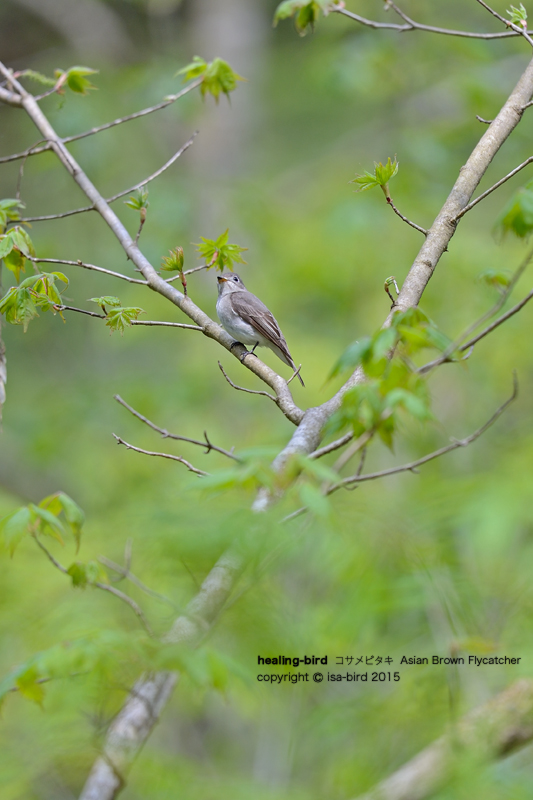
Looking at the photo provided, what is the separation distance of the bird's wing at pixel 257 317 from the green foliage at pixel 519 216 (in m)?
3.24

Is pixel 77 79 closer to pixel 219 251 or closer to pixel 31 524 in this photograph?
pixel 219 251

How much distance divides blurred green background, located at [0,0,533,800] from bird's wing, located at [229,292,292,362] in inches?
37.3

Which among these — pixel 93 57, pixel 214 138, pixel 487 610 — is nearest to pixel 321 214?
pixel 214 138

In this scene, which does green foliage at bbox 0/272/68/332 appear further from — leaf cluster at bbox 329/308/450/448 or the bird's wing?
the bird's wing

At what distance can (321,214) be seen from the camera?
27.9 ft

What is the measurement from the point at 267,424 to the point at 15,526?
4.97 meters

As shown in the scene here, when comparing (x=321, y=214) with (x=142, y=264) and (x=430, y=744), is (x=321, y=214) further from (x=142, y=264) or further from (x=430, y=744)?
(x=430, y=744)

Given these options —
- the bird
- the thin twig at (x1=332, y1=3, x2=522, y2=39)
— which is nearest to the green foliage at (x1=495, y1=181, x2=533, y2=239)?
the thin twig at (x1=332, y1=3, x2=522, y2=39)

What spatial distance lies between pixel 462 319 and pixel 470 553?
3877 millimetres

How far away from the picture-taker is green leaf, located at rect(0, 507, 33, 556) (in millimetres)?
2435

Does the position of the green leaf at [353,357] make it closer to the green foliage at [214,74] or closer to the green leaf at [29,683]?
the green leaf at [29,683]

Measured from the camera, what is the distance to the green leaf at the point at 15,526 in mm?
2435

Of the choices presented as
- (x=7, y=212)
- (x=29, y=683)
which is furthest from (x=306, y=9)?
(x=29, y=683)

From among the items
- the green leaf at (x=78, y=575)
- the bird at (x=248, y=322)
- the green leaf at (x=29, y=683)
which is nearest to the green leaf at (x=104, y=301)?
the green leaf at (x=78, y=575)
